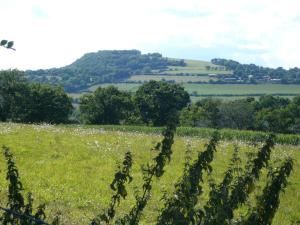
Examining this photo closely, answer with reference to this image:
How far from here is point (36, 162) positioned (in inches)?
853

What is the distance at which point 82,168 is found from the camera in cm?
2148

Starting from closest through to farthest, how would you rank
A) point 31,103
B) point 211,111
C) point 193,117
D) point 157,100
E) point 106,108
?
point 31,103
point 106,108
point 157,100
point 193,117
point 211,111

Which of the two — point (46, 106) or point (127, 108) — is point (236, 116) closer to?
point (127, 108)

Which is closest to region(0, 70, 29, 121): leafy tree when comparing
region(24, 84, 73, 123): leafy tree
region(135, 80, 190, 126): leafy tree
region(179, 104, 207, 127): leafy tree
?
region(24, 84, 73, 123): leafy tree

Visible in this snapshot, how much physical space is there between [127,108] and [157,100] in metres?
7.94

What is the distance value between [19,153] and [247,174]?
1809cm

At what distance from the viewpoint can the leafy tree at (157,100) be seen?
110 meters

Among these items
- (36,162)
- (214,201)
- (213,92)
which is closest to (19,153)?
(36,162)

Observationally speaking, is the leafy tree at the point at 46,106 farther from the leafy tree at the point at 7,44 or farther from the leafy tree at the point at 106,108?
the leafy tree at the point at 7,44

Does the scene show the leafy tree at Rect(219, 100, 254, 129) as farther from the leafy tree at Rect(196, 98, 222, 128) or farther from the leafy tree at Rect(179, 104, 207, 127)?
the leafy tree at Rect(179, 104, 207, 127)

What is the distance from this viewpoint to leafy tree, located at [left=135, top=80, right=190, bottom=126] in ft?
359

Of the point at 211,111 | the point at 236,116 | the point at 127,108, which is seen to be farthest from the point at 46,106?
the point at 236,116

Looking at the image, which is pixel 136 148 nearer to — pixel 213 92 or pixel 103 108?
pixel 103 108

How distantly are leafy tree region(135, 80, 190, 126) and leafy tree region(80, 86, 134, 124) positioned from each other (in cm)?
420
